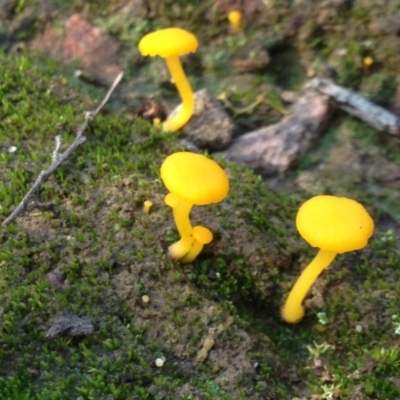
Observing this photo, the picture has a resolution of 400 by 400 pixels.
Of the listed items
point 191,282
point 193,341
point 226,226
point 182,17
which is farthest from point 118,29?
point 193,341

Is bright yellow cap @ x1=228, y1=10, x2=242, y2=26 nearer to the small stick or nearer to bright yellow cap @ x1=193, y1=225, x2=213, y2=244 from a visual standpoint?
the small stick

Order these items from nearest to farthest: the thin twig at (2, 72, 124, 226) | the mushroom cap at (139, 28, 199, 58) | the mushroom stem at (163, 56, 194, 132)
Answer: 1. the thin twig at (2, 72, 124, 226)
2. the mushroom cap at (139, 28, 199, 58)
3. the mushroom stem at (163, 56, 194, 132)

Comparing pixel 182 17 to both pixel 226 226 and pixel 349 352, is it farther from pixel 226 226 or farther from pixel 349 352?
pixel 349 352

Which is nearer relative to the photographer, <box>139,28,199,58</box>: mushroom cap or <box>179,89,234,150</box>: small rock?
<box>139,28,199,58</box>: mushroom cap

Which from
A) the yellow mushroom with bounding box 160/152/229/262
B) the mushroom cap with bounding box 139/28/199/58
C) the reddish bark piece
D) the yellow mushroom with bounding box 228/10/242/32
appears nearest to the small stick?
the reddish bark piece

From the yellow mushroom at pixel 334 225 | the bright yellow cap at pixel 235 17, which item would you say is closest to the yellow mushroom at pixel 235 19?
the bright yellow cap at pixel 235 17

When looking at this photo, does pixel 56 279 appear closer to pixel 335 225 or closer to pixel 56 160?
pixel 56 160
